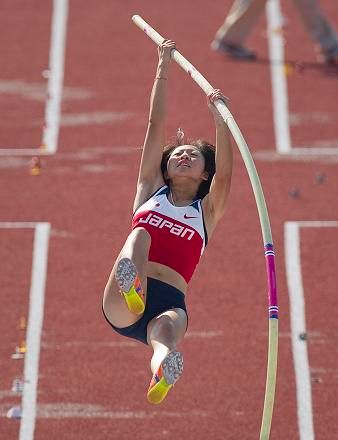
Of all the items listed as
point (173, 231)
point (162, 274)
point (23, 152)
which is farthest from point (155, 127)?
point (23, 152)

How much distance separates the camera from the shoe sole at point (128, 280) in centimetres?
961

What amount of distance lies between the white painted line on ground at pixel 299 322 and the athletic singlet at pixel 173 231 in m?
1.98

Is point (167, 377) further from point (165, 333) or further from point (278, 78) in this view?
point (278, 78)

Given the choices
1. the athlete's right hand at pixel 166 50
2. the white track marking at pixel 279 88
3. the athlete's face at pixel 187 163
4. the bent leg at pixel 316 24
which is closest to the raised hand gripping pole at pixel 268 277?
the athlete's face at pixel 187 163

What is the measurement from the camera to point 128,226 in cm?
1385

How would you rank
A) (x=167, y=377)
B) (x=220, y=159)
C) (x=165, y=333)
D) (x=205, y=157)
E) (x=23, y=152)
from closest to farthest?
(x=167, y=377) < (x=165, y=333) < (x=220, y=159) < (x=205, y=157) < (x=23, y=152)

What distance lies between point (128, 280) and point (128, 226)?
4260 millimetres

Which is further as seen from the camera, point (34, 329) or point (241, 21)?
point (241, 21)

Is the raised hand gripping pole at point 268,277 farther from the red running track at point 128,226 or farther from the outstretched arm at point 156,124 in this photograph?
Answer: the red running track at point 128,226

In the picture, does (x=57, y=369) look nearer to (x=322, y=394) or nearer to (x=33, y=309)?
(x=33, y=309)

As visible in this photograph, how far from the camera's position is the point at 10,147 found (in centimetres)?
1508

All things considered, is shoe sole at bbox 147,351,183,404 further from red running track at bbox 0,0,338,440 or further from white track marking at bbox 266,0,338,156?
white track marking at bbox 266,0,338,156

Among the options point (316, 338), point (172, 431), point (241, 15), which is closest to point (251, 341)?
point (316, 338)

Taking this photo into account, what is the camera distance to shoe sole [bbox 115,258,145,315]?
9.61 meters
